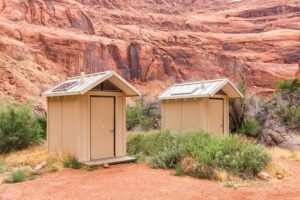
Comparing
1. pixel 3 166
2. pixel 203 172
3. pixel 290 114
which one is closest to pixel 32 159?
pixel 3 166

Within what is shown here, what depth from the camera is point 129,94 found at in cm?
1160

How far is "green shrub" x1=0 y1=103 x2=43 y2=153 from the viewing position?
13055mm

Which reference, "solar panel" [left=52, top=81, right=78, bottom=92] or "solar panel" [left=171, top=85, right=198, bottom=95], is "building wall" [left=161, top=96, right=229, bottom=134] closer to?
"solar panel" [left=171, top=85, right=198, bottom=95]

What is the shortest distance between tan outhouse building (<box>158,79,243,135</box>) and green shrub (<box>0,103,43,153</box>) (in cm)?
572

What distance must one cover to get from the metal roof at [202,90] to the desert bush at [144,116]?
3.55 m

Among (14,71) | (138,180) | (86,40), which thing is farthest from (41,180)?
(86,40)

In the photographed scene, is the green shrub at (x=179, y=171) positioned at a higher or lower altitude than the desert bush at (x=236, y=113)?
lower

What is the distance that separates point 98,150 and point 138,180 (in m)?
3.08

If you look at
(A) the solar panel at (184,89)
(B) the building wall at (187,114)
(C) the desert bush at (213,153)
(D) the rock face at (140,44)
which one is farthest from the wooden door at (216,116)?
(D) the rock face at (140,44)

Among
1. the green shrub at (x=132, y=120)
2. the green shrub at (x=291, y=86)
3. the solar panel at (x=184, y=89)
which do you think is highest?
the green shrub at (x=291, y=86)

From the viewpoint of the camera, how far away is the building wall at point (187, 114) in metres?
13.6

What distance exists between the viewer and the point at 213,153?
9.12 metres

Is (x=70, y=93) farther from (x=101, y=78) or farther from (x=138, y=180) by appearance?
(x=138, y=180)

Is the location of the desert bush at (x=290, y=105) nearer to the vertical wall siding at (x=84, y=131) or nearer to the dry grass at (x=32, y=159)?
the vertical wall siding at (x=84, y=131)
